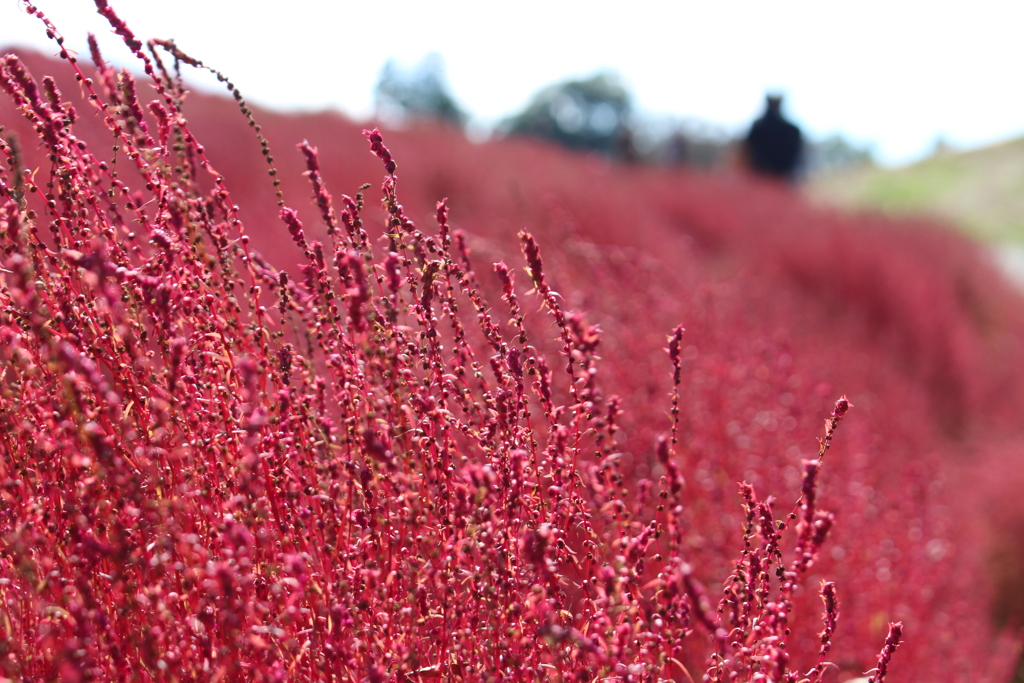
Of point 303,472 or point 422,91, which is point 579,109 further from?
point 303,472

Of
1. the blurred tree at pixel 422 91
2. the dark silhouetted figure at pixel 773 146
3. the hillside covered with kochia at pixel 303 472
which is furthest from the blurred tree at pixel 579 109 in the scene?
the hillside covered with kochia at pixel 303 472

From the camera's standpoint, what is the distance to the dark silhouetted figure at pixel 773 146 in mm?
12648

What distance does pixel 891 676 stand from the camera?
7.79 ft

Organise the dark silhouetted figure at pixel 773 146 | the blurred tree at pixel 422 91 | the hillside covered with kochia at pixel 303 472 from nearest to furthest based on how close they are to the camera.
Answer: the hillside covered with kochia at pixel 303 472 < the dark silhouetted figure at pixel 773 146 < the blurred tree at pixel 422 91

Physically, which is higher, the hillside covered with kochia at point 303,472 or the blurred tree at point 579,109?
the blurred tree at point 579,109

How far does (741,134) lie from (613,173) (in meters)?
5.67

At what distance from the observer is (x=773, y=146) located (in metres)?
12.7

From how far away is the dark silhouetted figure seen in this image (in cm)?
1265

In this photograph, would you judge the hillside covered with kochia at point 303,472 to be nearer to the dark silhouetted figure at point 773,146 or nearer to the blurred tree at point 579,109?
the dark silhouetted figure at point 773,146

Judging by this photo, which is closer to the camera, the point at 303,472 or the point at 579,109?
the point at 303,472

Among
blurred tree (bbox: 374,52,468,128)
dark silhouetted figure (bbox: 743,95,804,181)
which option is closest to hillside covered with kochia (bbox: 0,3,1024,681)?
dark silhouetted figure (bbox: 743,95,804,181)

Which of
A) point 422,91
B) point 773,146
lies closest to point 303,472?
point 773,146

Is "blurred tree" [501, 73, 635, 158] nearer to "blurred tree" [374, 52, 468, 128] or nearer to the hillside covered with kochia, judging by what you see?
"blurred tree" [374, 52, 468, 128]

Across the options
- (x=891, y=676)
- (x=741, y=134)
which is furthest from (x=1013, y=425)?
(x=741, y=134)
